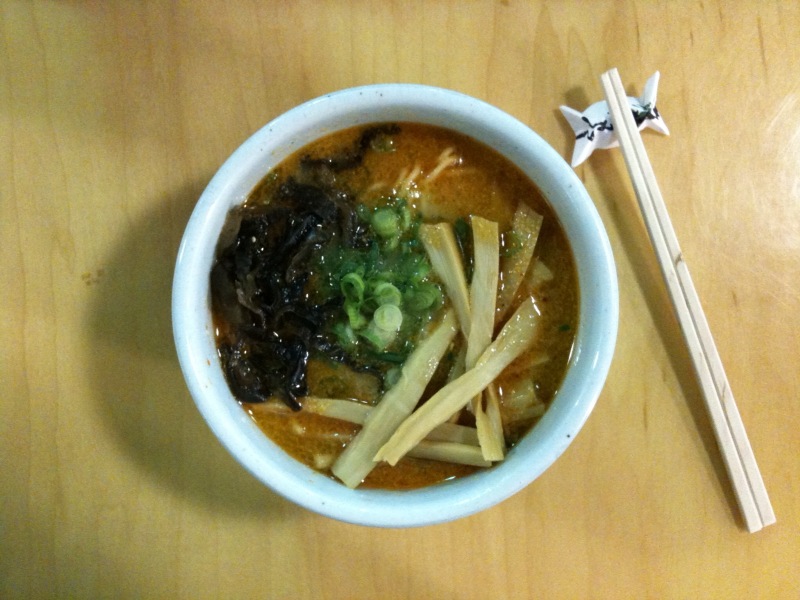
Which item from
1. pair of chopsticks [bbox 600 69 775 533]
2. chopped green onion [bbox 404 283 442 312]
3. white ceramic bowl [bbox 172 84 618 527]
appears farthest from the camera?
pair of chopsticks [bbox 600 69 775 533]

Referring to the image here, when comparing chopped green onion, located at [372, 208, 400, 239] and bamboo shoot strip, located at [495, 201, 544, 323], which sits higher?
chopped green onion, located at [372, 208, 400, 239]

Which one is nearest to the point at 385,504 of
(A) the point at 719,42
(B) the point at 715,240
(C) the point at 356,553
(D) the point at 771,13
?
(C) the point at 356,553

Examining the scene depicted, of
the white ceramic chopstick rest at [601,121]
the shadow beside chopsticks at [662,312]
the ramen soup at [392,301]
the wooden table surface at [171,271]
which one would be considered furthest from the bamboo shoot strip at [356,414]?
the white ceramic chopstick rest at [601,121]

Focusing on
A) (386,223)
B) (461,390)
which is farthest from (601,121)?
(461,390)

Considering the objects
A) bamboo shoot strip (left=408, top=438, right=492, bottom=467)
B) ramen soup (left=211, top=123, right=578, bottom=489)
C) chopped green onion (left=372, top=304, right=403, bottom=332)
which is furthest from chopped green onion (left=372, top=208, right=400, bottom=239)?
bamboo shoot strip (left=408, top=438, right=492, bottom=467)

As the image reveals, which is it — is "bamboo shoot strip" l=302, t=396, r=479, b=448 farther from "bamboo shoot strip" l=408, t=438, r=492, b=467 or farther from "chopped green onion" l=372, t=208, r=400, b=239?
"chopped green onion" l=372, t=208, r=400, b=239

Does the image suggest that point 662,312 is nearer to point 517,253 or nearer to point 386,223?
point 517,253

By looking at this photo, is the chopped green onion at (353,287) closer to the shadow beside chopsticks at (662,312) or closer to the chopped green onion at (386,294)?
the chopped green onion at (386,294)
